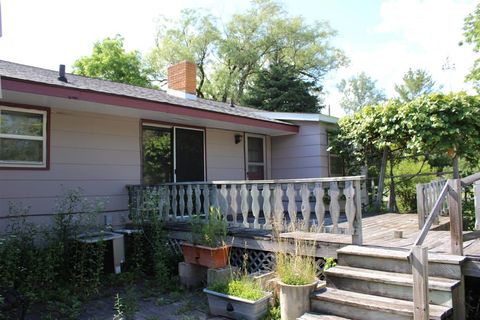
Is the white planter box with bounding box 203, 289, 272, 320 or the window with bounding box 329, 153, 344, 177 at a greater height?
the window with bounding box 329, 153, 344, 177

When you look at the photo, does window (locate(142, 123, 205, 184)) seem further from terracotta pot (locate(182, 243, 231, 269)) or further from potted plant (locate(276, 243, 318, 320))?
potted plant (locate(276, 243, 318, 320))

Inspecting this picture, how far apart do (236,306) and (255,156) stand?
5971mm

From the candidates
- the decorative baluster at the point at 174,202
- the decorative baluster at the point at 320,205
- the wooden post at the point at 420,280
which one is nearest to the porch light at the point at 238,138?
the decorative baluster at the point at 174,202

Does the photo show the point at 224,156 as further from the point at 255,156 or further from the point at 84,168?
the point at 84,168

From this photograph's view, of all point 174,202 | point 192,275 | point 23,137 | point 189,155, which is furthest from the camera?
point 189,155

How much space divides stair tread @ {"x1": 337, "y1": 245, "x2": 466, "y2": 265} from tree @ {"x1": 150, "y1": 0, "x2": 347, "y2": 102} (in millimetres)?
22004

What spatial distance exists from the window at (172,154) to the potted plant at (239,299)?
3663 millimetres

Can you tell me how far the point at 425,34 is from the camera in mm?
31828

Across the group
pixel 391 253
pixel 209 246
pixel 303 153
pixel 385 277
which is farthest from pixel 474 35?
pixel 209 246

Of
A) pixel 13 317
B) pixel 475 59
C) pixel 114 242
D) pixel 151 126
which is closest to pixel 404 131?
pixel 151 126

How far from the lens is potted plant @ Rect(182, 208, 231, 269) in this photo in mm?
4609

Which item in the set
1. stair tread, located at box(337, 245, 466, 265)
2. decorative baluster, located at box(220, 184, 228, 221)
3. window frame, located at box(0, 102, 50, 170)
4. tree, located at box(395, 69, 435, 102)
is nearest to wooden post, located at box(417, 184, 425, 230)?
stair tread, located at box(337, 245, 466, 265)

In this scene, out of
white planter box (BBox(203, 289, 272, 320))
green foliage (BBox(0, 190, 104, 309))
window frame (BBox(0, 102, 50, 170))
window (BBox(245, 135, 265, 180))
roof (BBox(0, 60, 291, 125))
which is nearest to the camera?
white planter box (BBox(203, 289, 272, 320))

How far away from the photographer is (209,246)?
468 centimetres
